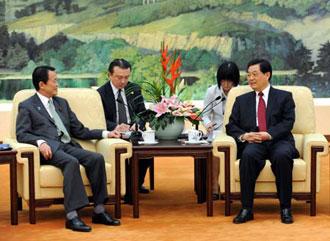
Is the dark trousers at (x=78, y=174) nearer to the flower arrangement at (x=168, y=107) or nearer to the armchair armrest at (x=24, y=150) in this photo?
the armchair armrest at (x=24, y=150)

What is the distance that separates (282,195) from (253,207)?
568mm

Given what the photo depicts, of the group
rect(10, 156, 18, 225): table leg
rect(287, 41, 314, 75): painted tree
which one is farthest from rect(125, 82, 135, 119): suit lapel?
rect(287, 41, 314, 75): painted tree

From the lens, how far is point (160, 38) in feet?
38.1

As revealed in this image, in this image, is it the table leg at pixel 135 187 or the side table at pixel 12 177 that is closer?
the side table at pixel 12 177

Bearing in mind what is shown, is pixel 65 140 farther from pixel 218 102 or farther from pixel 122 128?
pixel 218 102

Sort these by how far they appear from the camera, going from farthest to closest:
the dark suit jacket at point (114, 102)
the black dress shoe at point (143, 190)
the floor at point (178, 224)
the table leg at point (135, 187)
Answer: the black dress shoe at point (143, 190) → the dark suit jacket at point (114, 102) → the table leg at point (135, 187) → the floor at point (178, 224)

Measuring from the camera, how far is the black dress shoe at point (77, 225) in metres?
6.35

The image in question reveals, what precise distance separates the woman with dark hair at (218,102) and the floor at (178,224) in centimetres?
31

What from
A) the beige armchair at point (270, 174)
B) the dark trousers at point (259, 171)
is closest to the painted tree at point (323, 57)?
the beige armchair at point (270, 174)

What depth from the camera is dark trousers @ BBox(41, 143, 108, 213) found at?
21.2 feet

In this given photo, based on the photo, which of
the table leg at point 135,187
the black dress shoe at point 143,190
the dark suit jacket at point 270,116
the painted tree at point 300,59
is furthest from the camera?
the painted tree at point 300,59

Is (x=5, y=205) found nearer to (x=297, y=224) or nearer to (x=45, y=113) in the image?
(x=45, y=113)

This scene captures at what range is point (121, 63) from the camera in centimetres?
754

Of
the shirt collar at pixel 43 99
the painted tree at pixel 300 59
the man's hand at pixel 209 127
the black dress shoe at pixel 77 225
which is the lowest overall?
the black dress shoe at pixel 77 225
